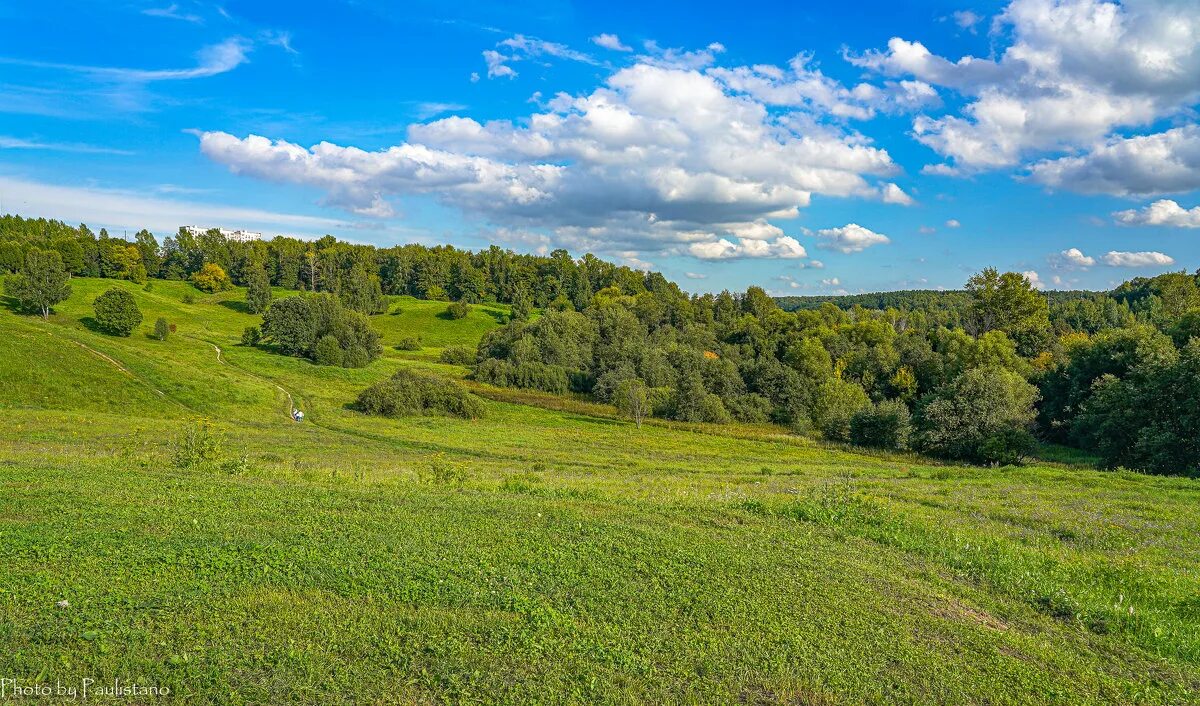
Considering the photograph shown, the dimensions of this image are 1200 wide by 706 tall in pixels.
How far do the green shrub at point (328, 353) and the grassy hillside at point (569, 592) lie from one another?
248 feet

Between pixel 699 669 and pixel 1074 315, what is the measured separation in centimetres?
16279

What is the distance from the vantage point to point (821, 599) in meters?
9.00

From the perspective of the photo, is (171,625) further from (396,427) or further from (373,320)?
(373,320)

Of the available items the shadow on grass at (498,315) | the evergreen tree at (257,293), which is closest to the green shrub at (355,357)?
the evergreen tree at (257,293)

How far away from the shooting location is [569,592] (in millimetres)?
8734

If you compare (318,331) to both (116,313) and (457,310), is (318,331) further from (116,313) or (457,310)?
(457,310)

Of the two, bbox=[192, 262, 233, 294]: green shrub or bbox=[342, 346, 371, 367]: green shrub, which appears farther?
bbox=[192, 262, 233, 294]: green shrub

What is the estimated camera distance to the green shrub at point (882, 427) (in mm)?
55125

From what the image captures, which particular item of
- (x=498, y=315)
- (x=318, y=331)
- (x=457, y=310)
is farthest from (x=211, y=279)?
(x=318, y=331)

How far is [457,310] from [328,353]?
56269 mm

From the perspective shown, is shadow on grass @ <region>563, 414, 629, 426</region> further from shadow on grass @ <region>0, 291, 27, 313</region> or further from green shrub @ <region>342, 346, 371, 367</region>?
shadow on grass @ <region>0, 291, 27, 313</region>

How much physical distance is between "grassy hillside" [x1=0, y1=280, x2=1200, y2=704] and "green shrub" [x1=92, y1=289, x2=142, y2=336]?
85.8 m

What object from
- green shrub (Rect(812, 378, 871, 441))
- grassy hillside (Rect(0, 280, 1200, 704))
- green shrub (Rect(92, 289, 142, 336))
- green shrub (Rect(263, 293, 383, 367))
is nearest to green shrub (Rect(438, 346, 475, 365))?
green shrub (Rect(263, 293, 383, 367))

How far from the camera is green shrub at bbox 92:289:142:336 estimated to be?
3433 inches
